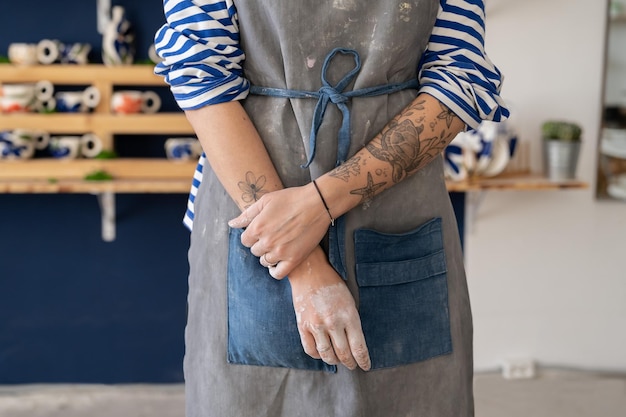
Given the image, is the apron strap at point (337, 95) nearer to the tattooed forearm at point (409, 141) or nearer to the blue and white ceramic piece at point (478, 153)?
the tattooed forearm at point (409, 141)

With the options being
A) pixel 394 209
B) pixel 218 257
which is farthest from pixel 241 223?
pixel 394 209

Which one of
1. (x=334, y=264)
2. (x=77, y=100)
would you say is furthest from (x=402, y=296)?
→ (x=77, y=100)

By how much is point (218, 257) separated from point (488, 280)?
192 cm

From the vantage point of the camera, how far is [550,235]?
278 centimetres

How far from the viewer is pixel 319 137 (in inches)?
39.6

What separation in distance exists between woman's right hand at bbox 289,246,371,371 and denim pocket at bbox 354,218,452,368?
0.23ft

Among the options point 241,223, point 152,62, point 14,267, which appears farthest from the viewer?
point 14,267

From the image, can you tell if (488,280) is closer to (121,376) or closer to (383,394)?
(121,376)

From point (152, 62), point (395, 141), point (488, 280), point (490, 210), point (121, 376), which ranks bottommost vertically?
point (121, 376)

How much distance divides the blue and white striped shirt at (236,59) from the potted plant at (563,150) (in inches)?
60.6

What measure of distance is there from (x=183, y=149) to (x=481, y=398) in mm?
1364

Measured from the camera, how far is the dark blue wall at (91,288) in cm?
265

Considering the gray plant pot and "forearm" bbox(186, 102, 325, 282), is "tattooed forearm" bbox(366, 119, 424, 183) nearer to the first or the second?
"forearm" bbox(186, 102, 325, 282)

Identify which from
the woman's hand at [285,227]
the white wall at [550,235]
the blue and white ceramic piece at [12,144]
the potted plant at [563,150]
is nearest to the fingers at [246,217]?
the woman's hand at [285,227]
